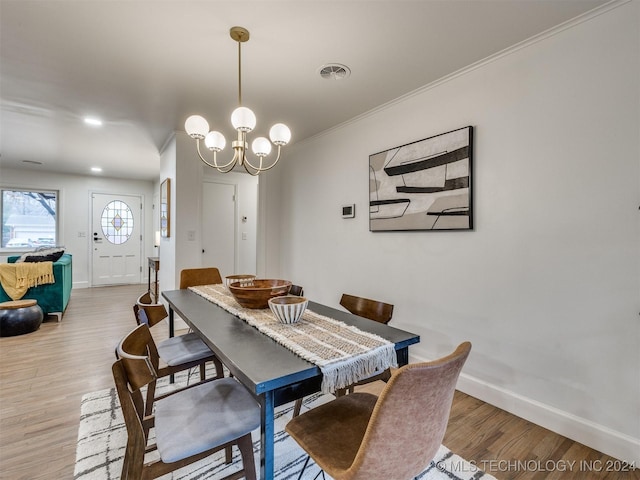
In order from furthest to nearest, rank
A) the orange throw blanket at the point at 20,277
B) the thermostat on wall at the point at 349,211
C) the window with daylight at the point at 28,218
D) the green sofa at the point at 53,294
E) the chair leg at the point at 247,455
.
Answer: the window with daylight at the point at 28,218, the green sofa at the point at 53,294, the orange throw blanket at the point at 20,277, the thermostat on wall at the point at 349,211, the chair leg at the point at 247,455

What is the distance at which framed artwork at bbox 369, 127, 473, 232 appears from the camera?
2.22 m

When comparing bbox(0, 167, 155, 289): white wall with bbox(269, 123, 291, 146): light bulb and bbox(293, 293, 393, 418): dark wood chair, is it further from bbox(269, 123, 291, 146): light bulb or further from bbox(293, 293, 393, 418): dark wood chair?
bbox(293, 293, 393, 418): dark wood chair

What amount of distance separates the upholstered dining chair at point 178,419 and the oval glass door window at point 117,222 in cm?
662

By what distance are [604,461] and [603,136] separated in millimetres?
1713

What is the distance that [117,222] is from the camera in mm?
6887

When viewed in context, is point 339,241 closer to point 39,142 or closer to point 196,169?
point 196,169

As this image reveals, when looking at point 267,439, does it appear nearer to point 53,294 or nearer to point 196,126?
point 196,126

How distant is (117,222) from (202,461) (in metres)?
6.81

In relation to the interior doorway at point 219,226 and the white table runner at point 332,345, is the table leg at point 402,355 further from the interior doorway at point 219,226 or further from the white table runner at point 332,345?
the interior doorway at point 219,226

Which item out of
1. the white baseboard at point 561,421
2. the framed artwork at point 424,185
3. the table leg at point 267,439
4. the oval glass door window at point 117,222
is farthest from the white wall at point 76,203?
the white baseboard at point 561,421

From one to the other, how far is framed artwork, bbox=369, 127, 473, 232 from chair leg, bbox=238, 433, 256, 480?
1.89 m

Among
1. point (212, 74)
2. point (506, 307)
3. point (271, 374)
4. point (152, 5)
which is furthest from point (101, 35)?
point (506, 307)

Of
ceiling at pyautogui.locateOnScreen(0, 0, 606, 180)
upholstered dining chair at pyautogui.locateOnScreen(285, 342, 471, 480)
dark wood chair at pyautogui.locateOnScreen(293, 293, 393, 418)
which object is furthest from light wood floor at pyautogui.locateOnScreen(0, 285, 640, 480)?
ceiling at pyautogui.locateOnScreen(0, 0, 606, 180)

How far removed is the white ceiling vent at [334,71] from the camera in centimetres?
223
